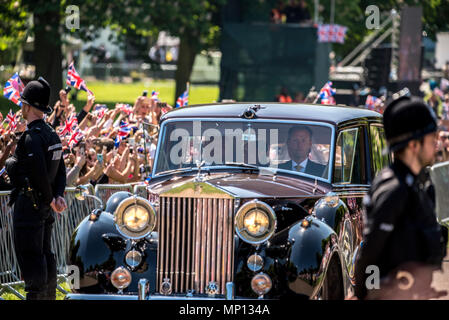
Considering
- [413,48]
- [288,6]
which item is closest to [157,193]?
[413,48]

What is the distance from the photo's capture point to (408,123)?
4.72 metres

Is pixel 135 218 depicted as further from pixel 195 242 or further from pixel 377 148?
pixel 377 148

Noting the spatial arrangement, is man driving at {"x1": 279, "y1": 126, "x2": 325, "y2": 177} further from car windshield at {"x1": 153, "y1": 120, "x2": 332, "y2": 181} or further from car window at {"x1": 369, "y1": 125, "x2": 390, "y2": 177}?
car window at {"x1": 369, "y1": 125, "x2": 390, "y2": 177}

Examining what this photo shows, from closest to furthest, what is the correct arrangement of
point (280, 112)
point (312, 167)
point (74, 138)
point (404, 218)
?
point (404, 218) < point (312, 167) < point (280, 112) < point (74, 138)

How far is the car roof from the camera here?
860 cm

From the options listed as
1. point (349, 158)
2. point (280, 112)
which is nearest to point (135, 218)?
point (280, 112)

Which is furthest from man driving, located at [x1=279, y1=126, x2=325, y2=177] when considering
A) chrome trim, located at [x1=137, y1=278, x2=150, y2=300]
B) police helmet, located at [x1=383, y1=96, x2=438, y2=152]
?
police helmet, located at [x1=383, y1=96, x2=438, y2=152]

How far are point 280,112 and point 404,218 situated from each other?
13.5 ft

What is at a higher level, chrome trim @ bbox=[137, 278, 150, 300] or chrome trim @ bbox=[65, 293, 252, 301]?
chrome trim @ bbox=[137, 278, 150, 300]

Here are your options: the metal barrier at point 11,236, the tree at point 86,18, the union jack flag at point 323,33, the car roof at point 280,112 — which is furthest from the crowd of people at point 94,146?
the union jack flag at point 323,33

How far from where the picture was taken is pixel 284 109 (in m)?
8.82

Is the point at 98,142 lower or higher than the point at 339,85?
lower
